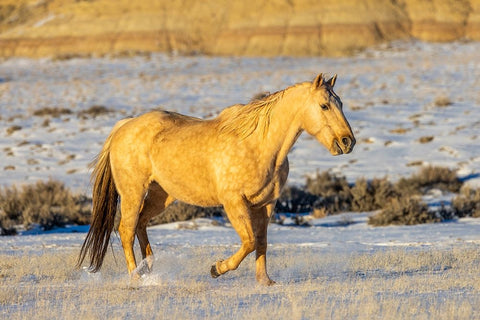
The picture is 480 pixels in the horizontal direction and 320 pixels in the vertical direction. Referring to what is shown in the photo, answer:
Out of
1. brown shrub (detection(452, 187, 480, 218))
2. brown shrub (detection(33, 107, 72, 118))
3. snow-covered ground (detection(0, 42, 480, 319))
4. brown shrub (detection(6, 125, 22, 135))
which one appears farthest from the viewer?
brown shrub (detection(33, 107, 72, 118))

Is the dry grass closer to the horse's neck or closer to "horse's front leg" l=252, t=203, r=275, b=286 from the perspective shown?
"horse's front leg" l=252, t=203, r=275, b=286

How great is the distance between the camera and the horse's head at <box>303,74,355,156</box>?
22.0 feet

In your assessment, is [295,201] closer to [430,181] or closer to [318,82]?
[430,181]

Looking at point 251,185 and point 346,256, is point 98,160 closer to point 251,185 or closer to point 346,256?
point 251,185

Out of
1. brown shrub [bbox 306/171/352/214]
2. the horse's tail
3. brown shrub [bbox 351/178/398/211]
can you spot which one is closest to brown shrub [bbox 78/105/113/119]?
brown shrub [bbox 306/171/352/214]

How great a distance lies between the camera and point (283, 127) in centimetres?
714

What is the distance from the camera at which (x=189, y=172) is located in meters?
7.54

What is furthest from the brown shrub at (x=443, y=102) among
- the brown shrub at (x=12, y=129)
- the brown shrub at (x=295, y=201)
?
the brown shrub at (x=12, y=129)

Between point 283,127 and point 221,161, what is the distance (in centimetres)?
64

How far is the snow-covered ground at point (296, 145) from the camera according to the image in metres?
7.84

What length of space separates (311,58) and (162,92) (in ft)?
65.8

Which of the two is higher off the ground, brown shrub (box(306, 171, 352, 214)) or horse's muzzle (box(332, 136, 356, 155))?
horse's muzzle (box(332, 136, 356, 155))

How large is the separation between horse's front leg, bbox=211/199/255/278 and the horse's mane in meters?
0.66

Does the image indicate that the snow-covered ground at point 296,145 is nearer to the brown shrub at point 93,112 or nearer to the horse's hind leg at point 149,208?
the brown shrub at point 93,112
